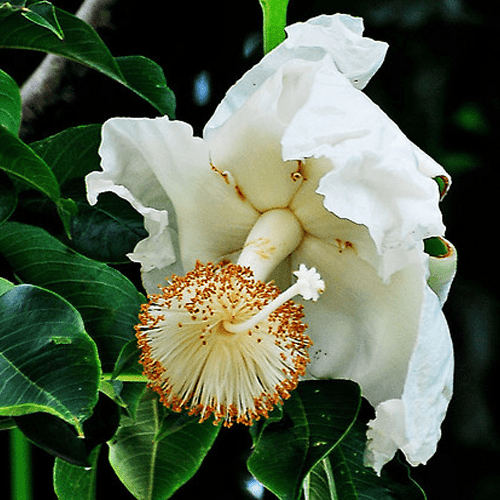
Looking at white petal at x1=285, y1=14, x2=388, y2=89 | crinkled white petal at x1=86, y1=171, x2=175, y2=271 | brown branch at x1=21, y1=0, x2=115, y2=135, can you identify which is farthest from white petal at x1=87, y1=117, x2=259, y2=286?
brown branch at x1=21, y1=0, x2=115, y2=135

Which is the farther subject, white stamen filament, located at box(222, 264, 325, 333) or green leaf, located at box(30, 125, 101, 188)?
green leaf, located at box(30, 125, 101, 188)

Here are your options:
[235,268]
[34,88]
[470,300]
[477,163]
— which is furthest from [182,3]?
[235,268]

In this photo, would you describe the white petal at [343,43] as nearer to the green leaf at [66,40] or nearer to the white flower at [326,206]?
the white flower at [326,206]

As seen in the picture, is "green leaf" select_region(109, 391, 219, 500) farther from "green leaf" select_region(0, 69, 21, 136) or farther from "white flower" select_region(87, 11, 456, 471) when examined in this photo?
"green leaf" select_region(0, 69, 21, 136)

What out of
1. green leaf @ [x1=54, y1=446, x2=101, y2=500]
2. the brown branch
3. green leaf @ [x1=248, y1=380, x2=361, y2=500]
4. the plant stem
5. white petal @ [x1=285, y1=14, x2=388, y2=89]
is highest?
white petal @ [x1=285, y1=14, x2=388, y2=89]

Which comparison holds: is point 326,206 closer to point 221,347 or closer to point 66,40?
point 221,347

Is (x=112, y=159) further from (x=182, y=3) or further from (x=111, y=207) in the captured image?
(x=182, y=3)

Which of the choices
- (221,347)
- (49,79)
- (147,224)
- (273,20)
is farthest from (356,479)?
(49,79)
